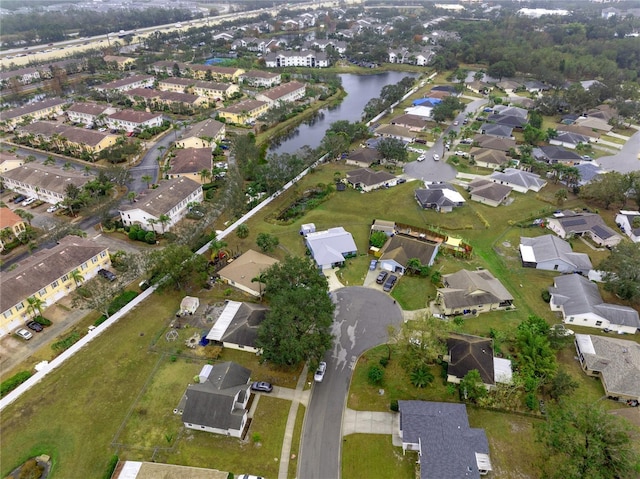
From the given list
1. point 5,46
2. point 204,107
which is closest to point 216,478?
point 204,107

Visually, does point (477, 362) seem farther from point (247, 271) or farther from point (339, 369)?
point (247, 271)

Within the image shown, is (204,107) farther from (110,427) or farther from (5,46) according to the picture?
(5,46)

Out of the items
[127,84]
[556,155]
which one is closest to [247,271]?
[556,155]

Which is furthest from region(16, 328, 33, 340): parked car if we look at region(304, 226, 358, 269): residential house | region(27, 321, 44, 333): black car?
region(304, 226, 358, 269): residential house

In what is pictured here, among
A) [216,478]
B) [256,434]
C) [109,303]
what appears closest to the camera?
[216,478]

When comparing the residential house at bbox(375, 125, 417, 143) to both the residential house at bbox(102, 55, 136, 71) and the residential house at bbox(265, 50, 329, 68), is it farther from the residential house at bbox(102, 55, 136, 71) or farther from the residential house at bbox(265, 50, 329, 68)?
the residential house at bbox(102, 55, 136, 71)

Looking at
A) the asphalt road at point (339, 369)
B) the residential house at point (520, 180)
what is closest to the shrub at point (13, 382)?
the asphalt road at point (339, 369)
